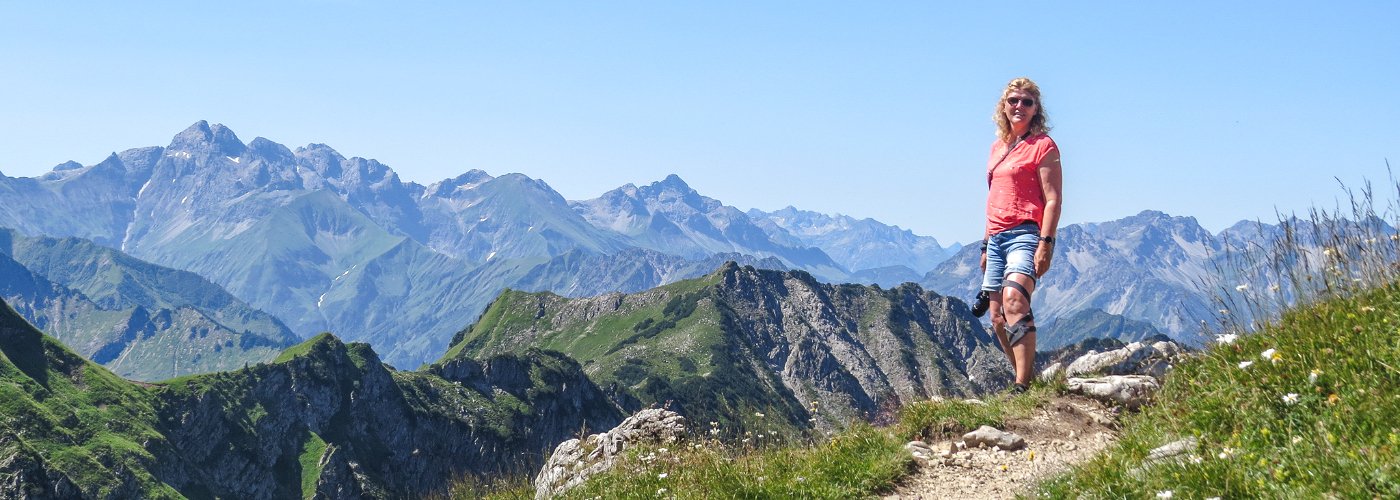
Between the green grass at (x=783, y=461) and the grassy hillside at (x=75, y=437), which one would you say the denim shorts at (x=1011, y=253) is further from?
the grassy hillside at (x=75, y=437)

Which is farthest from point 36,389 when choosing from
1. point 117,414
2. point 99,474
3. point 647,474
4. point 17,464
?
point 647,474

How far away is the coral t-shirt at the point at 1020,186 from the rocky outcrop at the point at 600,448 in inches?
176

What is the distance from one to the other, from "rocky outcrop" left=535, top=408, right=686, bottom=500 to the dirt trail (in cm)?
317

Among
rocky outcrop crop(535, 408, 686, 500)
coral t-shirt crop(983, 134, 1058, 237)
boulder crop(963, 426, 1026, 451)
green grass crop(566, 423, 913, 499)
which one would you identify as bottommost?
rocky outcrop crop(535, 408, 686, 500)

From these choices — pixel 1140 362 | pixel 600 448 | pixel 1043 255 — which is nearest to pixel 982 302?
pixel 1043 255

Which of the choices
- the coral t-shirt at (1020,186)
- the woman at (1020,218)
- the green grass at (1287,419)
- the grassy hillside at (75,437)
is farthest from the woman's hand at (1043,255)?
the grassy hillside at (75,437)

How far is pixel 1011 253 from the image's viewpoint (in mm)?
10094

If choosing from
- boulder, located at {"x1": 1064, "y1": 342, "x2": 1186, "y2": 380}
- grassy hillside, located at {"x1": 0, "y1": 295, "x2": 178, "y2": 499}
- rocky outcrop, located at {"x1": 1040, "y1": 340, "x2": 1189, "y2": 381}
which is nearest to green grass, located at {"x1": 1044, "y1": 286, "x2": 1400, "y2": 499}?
rocky outcrop, located at {"x1": 1040, "y1": 340, "x2": 1189, "y2": 381}

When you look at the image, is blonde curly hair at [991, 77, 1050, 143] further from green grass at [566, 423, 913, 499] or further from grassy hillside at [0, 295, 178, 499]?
grassy hillside at [0, 295, 178, 499]

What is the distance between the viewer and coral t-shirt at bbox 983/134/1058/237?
10062 mm

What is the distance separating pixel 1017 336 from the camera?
33.0ft

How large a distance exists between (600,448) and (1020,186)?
Result: 6032 millimetres

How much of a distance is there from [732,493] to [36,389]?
8776 inches

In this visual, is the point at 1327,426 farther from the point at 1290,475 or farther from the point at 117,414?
the point at 117,414
